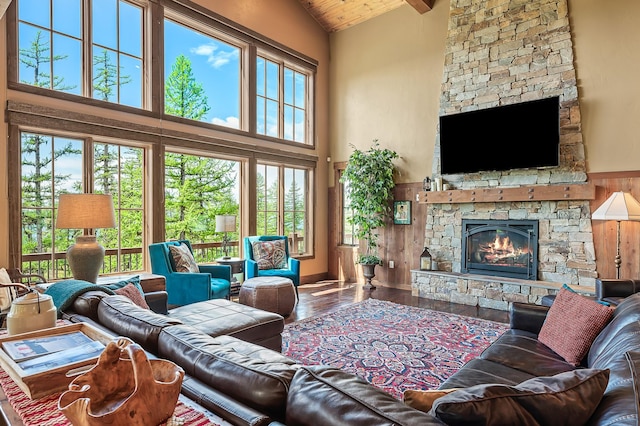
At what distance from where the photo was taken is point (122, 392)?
3.52ft

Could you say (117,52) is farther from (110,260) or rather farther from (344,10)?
(344,10)

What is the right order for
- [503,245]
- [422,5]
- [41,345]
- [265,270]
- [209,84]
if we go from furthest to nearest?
[209,84] < [422,5] < [265,270] < [503,245] < [41,345]

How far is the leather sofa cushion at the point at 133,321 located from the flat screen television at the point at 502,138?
16.2 ft

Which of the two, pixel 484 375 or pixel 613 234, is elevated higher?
pixel 613 234

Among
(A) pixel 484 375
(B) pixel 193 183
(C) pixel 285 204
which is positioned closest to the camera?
(A) pixel 484 375

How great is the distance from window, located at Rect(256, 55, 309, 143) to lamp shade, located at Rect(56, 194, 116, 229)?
3.58 metres

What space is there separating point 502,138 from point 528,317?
131 inches

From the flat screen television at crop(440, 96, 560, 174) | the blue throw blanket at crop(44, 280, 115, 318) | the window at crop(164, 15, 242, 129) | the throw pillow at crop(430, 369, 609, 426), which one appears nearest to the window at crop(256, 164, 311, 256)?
the window at crop(164, 15, 242, 129)

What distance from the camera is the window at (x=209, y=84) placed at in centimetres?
597

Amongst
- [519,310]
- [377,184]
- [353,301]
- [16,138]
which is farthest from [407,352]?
[16,138]

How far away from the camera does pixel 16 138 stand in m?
3.92

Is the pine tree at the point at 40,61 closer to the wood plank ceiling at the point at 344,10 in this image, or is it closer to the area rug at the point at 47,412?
the area rug at the point at 47,412

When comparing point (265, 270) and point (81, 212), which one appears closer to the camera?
point (81, 212)

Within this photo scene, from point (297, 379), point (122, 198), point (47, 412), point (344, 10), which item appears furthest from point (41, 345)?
point (344, 10)
